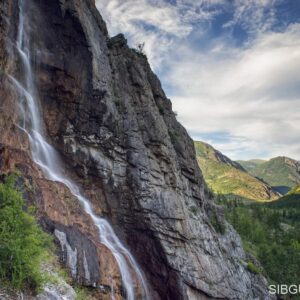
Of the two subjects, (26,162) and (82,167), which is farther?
(82,167)

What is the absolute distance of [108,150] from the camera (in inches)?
1433

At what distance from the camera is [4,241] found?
16219mm

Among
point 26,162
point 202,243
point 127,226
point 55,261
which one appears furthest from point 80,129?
point 202,243

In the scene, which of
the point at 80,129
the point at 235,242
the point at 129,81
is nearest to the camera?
the point at 80,129

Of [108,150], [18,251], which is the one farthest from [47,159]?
[18,251]

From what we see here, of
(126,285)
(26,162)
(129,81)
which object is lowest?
(126,285)

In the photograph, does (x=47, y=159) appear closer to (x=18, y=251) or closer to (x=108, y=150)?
(x=108, y=150)

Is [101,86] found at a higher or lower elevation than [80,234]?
higher

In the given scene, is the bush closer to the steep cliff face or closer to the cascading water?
the steep cliff face

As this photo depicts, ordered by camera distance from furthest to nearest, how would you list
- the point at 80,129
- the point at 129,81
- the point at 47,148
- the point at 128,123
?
the point at 129,81
the point at 128,123
the point at 80,129
the point at 47,148

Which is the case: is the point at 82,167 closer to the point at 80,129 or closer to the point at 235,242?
the point at 80,129

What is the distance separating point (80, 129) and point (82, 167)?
4067 millimetres

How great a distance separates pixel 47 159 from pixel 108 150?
7007mm

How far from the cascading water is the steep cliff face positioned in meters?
0.96
